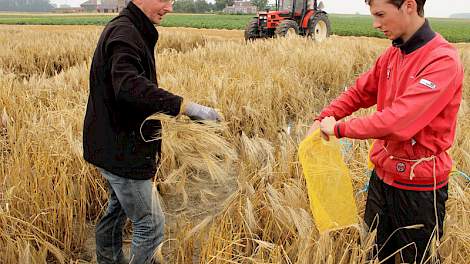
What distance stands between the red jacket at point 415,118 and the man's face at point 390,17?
0.10 metres

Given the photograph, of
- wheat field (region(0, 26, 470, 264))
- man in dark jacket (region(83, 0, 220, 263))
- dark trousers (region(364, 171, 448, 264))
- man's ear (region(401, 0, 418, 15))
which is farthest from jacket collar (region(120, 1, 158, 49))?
dark trousers (region(364, 171, 448, 264))

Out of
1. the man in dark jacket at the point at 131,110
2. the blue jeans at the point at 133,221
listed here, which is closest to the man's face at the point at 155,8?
the man in dark jacket at the point at 131,110

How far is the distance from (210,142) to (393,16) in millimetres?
890

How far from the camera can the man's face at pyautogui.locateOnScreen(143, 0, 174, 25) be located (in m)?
1.67

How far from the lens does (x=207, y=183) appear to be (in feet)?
9.95

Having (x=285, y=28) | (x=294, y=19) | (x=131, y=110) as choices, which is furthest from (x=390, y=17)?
(x=294, y=19)

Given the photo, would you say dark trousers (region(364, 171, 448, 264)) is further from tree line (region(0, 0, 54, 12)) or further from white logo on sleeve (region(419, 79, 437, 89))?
tree line (region(0, 0, 54, 12))

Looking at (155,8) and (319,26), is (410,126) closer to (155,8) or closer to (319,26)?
(155,8)

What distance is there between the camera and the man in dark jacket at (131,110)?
154cm

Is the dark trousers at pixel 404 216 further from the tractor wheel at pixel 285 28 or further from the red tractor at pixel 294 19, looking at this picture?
the red tractor at pixel 294 19

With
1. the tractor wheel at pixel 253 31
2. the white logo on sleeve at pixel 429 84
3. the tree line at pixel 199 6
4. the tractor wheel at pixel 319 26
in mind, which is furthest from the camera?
the tree line at pixel 199 6

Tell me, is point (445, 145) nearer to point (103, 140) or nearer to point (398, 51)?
point (398, 51)

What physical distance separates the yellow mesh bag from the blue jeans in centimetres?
69

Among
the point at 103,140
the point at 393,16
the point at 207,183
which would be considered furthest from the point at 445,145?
the point at 207,183
